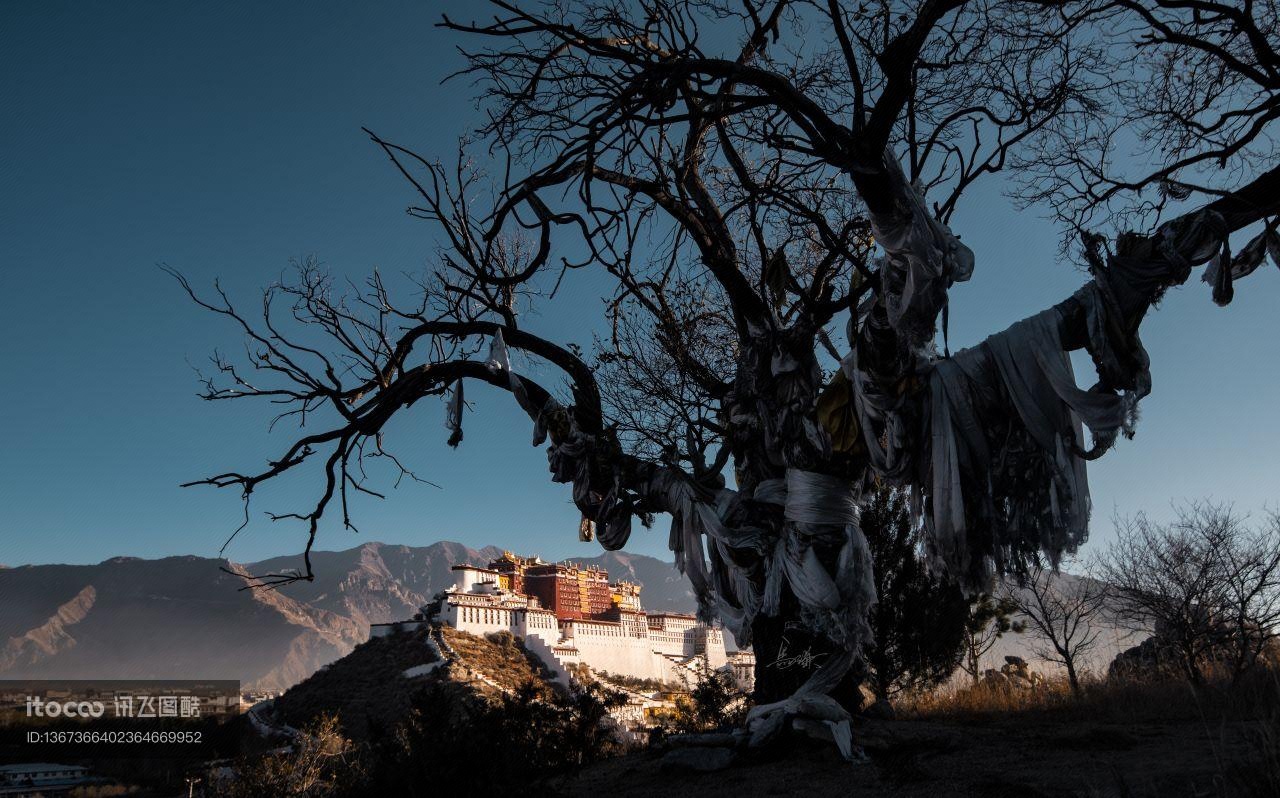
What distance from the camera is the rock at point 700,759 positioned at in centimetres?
441

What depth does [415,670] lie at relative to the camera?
1435 inches

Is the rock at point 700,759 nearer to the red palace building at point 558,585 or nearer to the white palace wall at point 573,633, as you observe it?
the white palace wall at point 573,633

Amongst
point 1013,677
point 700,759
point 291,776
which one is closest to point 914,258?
point 700,759

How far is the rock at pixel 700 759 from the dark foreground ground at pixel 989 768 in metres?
0.03

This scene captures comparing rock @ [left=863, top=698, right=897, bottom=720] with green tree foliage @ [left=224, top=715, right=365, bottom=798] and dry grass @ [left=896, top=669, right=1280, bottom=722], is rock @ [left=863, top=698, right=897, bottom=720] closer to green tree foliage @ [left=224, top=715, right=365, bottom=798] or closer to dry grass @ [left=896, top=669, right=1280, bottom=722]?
dry grass @ [left=896, top=669, right=1280, bottom=722]

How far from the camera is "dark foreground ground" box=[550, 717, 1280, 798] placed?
10.4 ft

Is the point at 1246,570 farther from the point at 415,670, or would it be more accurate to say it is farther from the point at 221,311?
the point at 415,670

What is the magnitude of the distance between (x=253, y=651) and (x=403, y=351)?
7976 inches

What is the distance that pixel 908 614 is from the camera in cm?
977

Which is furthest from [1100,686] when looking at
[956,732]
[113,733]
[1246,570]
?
[113,733]

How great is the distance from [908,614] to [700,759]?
6165mm

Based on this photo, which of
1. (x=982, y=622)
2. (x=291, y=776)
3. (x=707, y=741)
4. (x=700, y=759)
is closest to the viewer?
(x=700, y=759)

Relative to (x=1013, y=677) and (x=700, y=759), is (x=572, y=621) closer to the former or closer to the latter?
(x=1013, y=677)

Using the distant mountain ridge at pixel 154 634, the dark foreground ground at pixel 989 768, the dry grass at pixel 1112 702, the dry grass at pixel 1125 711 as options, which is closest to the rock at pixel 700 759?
the dark foreground ground at pixel 989 768
